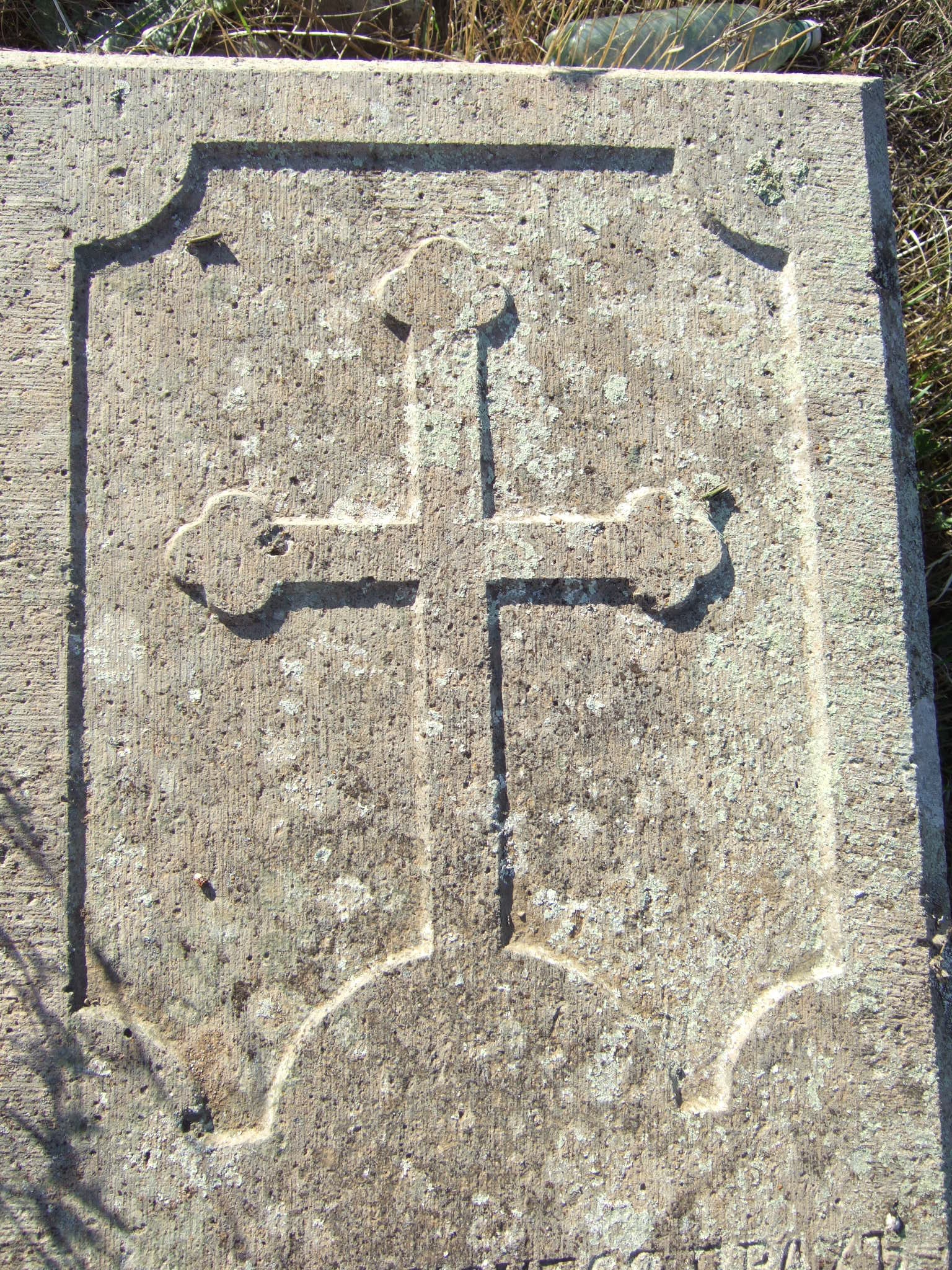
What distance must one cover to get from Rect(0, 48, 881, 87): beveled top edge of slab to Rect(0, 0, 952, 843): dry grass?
0.85 meters

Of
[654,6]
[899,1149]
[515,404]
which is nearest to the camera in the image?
[899,1149]

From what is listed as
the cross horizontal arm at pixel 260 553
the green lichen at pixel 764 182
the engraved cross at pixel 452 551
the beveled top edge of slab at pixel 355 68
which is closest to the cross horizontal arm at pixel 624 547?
→ the engraved cross at pixel 452 551

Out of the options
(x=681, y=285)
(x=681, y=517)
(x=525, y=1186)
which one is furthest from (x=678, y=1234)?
(x=681, y=285)

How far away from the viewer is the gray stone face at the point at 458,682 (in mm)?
1856

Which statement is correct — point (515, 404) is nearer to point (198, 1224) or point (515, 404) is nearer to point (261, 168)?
point (261, 168)

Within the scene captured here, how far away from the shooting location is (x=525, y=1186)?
185 cm

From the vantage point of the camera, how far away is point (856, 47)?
10.4ft

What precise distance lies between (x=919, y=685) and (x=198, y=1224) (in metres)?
1.87

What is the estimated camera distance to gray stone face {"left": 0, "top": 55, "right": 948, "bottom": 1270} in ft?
6.09

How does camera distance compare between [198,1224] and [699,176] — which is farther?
[699,176]

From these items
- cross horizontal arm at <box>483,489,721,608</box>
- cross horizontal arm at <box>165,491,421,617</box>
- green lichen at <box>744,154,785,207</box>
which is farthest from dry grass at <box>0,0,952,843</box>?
cross horizontal arm at <box>165,491,421,617</box>

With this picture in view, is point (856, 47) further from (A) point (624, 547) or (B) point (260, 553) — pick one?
(B) point (260, 553)

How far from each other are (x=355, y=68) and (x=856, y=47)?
2.04 m

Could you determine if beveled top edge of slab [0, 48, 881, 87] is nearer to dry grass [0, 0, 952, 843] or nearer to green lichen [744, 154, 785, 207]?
green lichen [744, 154, 785, 207]
